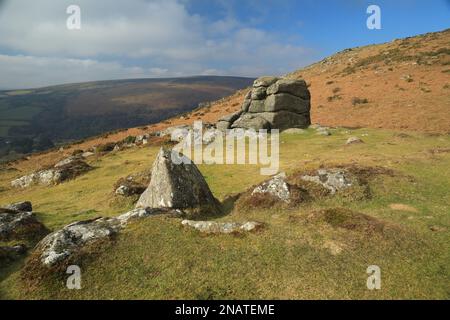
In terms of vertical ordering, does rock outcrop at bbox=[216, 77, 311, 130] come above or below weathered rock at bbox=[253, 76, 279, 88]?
below

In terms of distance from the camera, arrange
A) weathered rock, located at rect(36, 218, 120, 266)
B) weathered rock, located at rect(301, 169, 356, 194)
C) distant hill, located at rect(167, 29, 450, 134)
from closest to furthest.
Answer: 1. weathered rock, located at rect(36, 218, 120, 266)
2. weathered rock, located at rect(301, 169, 356, 194)
3. distant hill, located at rect(167, 29, 450, 134)

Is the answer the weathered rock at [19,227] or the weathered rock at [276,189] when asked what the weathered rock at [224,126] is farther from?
the weathered rock at [19,227]

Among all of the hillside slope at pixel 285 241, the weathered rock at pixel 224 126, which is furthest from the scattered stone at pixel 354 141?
the weathered rock at pixel 224 126

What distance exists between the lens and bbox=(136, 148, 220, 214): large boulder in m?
21.4

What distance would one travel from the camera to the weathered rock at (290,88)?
168 feet

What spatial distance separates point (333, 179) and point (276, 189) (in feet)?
13.3

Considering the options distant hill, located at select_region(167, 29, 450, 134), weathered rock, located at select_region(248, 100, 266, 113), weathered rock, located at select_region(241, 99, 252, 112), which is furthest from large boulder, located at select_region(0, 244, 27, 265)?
distant hill, located at select_region(167, 29, 450, 134)

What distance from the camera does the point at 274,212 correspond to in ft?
67.2

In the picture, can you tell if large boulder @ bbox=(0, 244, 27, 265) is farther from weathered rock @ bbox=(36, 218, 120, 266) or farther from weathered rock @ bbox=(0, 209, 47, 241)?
weathered rock @ bbox=(0, 209, 47, 241)

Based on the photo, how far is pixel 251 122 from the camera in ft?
164

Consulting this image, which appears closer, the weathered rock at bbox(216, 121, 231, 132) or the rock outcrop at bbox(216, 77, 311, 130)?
the rock outcrop at bbox(216, 77, 311, 130)

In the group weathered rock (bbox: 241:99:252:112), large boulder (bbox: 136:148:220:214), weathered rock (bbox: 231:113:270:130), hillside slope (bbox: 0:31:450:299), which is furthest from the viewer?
weathered rock (bbox: 241:99:252:112)

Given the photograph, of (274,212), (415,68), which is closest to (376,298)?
(274,212)

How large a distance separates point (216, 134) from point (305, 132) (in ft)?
39.4
